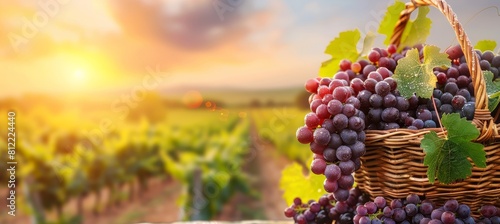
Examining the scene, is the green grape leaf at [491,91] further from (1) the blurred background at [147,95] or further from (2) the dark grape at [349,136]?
(1) the blurred background at [147,95]

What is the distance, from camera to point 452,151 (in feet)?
2.63

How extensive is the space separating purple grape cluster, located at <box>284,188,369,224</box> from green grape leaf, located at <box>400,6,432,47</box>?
35 centimetres

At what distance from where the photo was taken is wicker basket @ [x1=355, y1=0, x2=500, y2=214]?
2.62ft

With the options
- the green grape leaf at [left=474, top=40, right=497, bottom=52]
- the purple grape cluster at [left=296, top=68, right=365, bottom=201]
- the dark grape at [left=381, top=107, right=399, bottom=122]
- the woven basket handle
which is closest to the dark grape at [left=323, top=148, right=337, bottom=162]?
the purple grape cluster at [left=296, top=68, right=365, bottom=201]

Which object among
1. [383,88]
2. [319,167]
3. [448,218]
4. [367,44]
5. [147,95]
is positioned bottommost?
[448,218]

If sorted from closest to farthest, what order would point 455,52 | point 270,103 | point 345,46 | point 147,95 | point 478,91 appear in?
point 478,91, point 455,52, point 345,46, point 270,103, point 147,95

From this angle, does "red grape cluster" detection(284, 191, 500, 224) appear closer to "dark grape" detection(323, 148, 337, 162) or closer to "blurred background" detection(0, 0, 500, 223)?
"dark grape" detection(323, 148, 337, 162)

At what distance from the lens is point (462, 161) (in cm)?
79

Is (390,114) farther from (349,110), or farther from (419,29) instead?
(419,29)

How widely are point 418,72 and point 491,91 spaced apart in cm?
12

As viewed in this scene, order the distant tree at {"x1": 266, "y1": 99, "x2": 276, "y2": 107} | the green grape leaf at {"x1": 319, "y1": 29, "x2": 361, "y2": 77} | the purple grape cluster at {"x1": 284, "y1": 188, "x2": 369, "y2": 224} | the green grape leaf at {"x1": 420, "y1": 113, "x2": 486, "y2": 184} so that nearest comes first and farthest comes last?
the green grape leaf at {"x1": 420, "y1": 113, "x2": 486, "y2": 184} → the purple grape cluster at {"x1": 284, "y1": 188, "x2": 369, "y2": 224} → the green grape leaf at {"x1": 319, "y1": 29, "x2": 361, "y2": 77} → the distant tree at {"x1": 266, "y1": 99, "x2": 276, "y2": 107}

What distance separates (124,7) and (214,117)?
3.64 feet

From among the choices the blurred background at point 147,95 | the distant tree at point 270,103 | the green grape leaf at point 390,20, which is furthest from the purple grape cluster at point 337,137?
the distant tree at point 270,103

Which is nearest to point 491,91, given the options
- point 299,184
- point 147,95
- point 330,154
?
point 330,154
